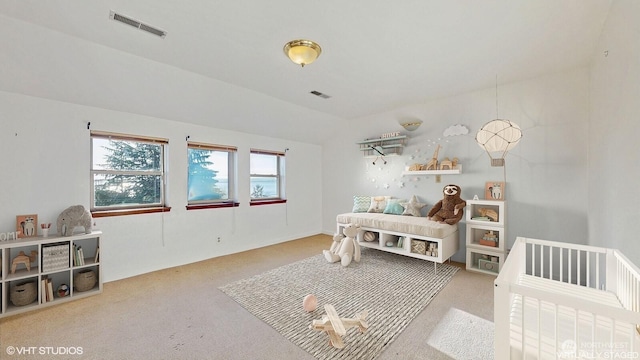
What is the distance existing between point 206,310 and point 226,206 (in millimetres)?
1985

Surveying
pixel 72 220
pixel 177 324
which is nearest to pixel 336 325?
pixel 177 324

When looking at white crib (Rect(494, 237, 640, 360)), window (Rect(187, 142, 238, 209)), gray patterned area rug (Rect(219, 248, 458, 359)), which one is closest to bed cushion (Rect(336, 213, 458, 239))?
gray patterned area rug (Rect(219, 248, 458, 359))

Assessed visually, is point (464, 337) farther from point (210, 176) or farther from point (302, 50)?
point (210, 176)

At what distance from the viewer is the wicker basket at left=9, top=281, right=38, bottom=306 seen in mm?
2264

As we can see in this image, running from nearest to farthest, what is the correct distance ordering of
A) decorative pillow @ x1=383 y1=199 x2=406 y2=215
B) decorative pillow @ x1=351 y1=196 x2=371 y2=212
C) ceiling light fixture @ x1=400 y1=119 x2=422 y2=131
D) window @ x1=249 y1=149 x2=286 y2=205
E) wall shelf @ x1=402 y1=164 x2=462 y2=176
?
wall shelf @ x1=402 y1=164 x2=462 y2=176 → ceiling light fixture @ x1=400 y1=119 x2=422 y2=131 → decorative pillow @ x1=383 y1=199 x2=406 y2=215 → decorative pillow @ x1=351 y1=196 x2=371 y2=212 → window @ x1=249 y1=149 x2=286 y2=205

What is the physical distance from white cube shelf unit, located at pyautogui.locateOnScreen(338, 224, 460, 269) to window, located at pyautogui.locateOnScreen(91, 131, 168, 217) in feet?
10.4

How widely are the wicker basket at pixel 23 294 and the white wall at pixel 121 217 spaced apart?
59 cm

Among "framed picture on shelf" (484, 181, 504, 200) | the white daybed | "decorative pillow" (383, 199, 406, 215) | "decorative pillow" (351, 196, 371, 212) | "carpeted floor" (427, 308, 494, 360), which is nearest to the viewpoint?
"carpeted floor" (427, 308, 494, 360)

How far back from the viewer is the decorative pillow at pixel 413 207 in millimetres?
3865

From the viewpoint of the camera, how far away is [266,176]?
4.80m

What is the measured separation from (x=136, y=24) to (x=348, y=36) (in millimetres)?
1763

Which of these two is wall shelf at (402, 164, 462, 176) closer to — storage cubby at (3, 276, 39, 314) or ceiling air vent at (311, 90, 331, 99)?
ceiling air vent at (311, 90, 331, 99)

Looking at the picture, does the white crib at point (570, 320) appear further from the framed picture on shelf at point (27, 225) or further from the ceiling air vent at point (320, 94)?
the framed picture on shelf at point (27, 225)

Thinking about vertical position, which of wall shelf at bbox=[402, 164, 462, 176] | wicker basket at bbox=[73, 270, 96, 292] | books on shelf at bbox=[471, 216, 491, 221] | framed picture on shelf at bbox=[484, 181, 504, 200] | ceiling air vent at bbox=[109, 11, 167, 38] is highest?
ceiling air vent at bbox=[109, 11, 167, 38]
